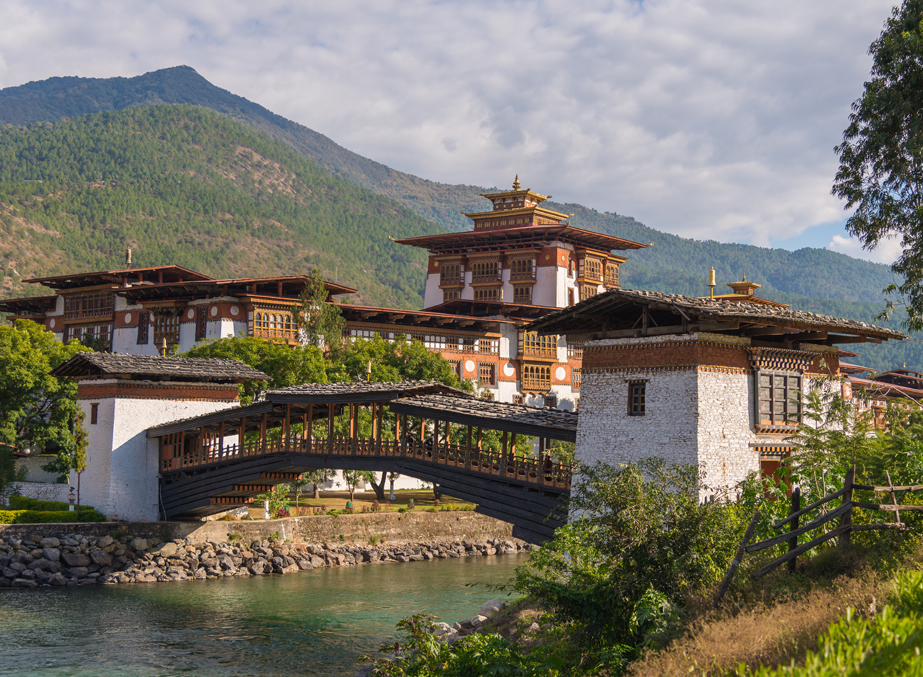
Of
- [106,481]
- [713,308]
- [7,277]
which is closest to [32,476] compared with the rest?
[106,481]

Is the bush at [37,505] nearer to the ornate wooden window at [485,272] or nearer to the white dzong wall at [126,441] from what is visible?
the white dzong wall at [126,441]

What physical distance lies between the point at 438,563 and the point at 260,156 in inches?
6355

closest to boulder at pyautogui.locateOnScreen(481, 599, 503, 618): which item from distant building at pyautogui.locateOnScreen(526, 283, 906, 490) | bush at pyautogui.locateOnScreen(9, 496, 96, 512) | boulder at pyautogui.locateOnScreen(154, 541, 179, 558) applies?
distant building at pyautogui.locateOnScreen(526, 283, 906, 490)

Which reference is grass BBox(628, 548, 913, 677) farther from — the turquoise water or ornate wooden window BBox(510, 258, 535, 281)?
ornate wooden window BBox(510, 258, 535, 281)

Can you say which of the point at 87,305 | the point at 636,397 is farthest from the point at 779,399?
the point at 87,305

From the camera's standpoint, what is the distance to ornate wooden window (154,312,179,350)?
54812 mm

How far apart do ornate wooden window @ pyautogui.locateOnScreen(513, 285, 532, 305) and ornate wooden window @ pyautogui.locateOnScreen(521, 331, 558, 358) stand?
4949mm

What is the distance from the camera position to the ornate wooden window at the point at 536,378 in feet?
206

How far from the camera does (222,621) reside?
26.6m

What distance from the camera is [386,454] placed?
3005 centimetres

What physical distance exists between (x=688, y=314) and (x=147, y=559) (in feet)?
73.7

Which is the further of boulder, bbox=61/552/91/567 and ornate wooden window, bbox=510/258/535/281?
ornate wooden window, bbox=510/258/535/281

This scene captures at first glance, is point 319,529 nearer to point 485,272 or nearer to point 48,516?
point 48,516

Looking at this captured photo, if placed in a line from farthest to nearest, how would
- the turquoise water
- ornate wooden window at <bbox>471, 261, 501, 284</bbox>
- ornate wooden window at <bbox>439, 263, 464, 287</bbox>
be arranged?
ornate wooden window at <bbox>439, 263, 464, 287</bbox>
ornate wooden window at <bbox>471, 261, 501, 284</bbox>
the turquoise water
